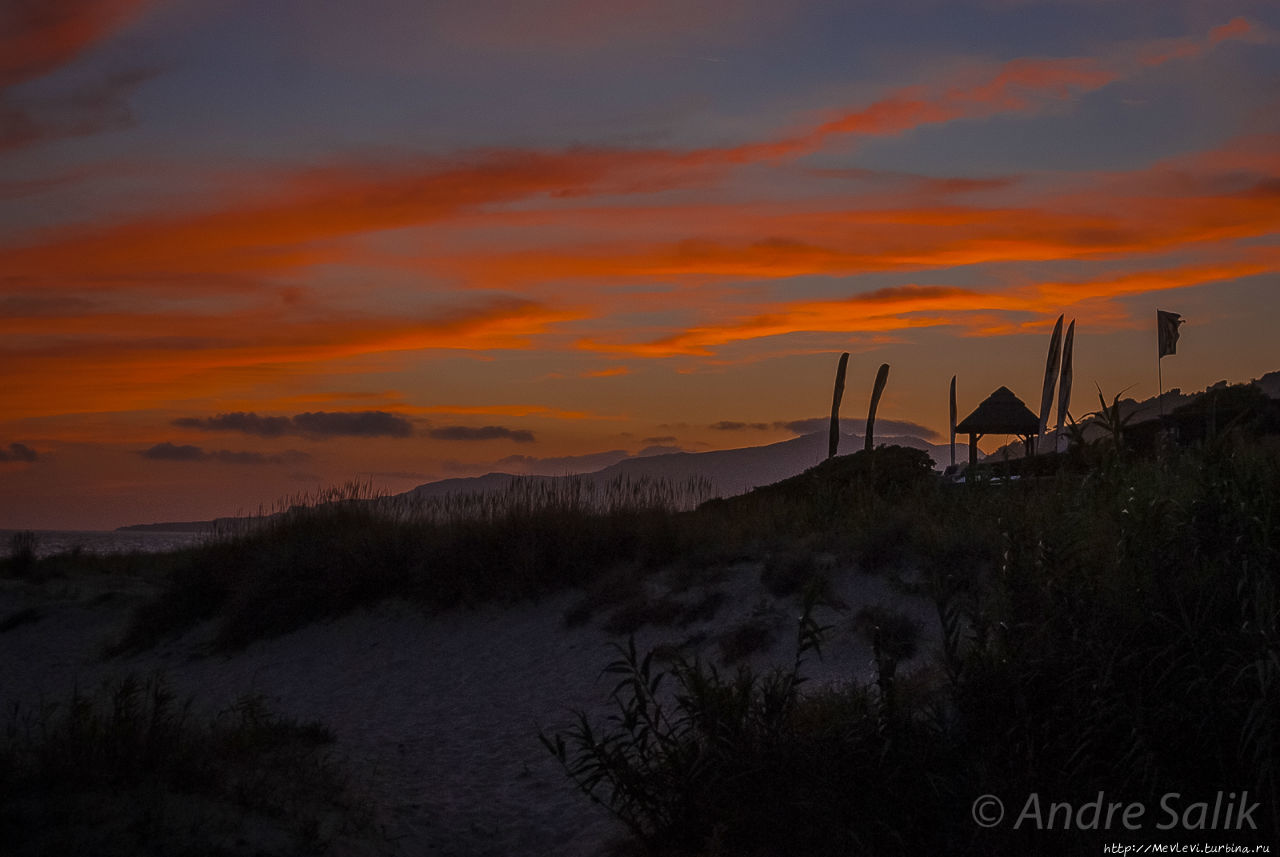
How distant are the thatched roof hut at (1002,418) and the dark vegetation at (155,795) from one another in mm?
29631

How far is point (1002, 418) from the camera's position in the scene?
34.4m

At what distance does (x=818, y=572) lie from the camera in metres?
12.6

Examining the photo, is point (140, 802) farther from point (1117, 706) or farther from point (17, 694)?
point (17, 694)

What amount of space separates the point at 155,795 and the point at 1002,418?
31.6 meters

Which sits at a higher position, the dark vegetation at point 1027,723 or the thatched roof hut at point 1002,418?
the thatched roof hut at point 1002,418

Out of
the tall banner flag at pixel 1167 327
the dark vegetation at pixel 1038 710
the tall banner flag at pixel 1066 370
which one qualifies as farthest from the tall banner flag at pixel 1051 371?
the dark vegetation at pixel 1038 710

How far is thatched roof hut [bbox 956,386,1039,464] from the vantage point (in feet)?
112

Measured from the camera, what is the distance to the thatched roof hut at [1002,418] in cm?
3428

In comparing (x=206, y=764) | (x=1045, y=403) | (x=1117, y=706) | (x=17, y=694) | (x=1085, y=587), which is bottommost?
(x=17, y=694)

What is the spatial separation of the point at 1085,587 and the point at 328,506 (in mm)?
14403

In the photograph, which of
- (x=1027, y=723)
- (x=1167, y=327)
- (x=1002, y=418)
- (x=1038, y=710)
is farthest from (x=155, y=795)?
(x=1002, y=418)

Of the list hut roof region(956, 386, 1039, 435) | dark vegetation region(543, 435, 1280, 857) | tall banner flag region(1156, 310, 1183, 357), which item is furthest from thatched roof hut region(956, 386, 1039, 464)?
dark vegetation region(543, 435, 1280, 857)

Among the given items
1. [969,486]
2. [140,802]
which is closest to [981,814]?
[140,802]

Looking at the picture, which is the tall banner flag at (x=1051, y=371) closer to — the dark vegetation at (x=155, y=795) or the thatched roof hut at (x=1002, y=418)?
the thatched roof hut at (x=1002, y=418)
